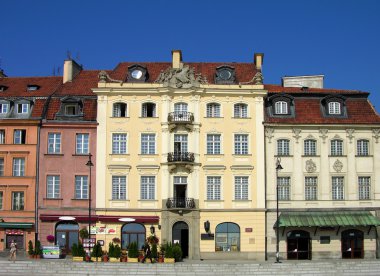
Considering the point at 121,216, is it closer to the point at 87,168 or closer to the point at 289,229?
the point at 87,168

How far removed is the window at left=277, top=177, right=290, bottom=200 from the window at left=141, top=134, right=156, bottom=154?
1047 centimetres

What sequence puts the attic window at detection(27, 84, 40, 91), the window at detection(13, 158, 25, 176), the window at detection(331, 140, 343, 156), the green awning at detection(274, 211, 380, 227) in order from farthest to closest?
1. the attic window at detection(27, 84, 40, 91)
2. the window at detection(331, 140, 343, 156)
3. the window at detection(13, 158, 25, 176)
4. the green awning at detection(274, 211, 380, 227)

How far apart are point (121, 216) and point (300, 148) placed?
50.7 feet

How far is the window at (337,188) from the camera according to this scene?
2116 inches

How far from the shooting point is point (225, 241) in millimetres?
52625

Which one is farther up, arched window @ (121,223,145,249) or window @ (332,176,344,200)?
window @ (332,176,344,200)

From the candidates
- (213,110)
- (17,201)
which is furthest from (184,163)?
(17,201)

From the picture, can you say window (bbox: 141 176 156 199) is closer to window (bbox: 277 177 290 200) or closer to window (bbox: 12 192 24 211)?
window (bbox: 12 192 24 211)

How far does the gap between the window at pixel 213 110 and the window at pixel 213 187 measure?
518 centimetres

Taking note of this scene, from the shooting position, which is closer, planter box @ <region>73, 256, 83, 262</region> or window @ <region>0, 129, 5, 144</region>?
planter box @ <region>73, 256, 83, 262</region>

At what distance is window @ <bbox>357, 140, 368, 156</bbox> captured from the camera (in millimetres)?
54250

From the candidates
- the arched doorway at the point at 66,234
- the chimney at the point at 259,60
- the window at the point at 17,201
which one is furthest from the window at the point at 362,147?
the window at the point at 17,201

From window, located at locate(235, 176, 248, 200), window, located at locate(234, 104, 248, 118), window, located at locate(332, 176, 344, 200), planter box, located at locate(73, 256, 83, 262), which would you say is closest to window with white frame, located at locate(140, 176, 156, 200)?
window, located at locate(235, 176, 248, 200)

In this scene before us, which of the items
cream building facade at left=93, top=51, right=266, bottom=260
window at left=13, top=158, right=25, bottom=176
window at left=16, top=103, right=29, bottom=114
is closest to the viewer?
cream building facade at left=93, top=51, right=266, bottom=260
